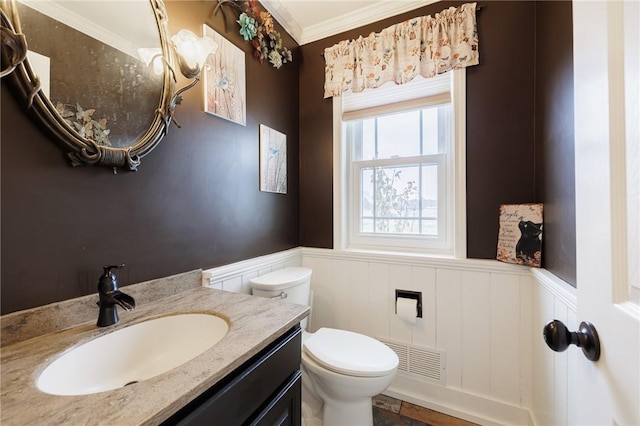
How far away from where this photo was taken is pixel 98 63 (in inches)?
34.0

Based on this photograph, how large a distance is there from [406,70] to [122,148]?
5.07ft

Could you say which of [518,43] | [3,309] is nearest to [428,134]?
[518,43]

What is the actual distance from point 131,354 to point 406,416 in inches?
57.9

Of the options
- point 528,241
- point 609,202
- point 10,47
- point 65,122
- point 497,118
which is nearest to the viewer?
point 609,202

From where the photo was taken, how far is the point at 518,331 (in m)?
1.38

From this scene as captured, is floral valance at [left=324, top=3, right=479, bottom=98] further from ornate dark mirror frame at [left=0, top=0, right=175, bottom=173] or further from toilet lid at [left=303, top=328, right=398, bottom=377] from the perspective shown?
toilet lid at [left=303, top=328, right=398, bottom=377]

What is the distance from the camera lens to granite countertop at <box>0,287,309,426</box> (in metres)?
0.45

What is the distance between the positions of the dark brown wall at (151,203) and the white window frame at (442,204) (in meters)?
0.39

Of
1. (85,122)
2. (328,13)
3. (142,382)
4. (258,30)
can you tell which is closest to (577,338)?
(142,382)

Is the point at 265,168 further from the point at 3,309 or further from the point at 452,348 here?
the point at 452,348

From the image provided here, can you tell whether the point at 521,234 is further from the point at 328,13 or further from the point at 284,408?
the point at 328,13

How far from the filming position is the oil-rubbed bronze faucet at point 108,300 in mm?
789

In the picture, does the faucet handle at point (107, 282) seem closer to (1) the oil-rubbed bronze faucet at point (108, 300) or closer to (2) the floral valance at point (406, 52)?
(1) the oil-rubbed bronze faucet at point (108, 300)

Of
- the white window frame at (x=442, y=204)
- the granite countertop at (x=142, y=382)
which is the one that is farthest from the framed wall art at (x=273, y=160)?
the granite countertop at (x=142, y=382)
